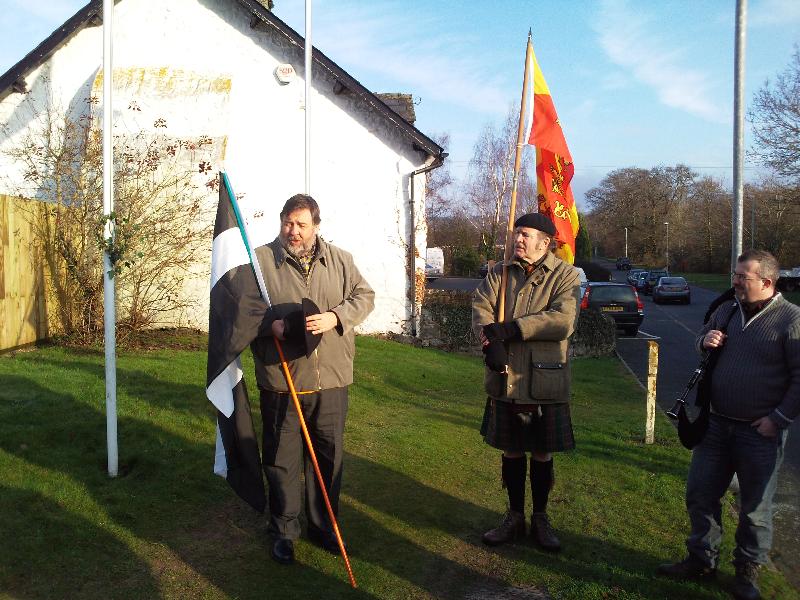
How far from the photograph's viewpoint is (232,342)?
14.1 feet

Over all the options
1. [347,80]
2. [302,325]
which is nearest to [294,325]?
[302,325]

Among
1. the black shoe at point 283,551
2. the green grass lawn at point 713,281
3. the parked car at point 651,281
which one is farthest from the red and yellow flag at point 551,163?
the parked car at point 651,281

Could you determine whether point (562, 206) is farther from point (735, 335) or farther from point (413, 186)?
point (413, 186)

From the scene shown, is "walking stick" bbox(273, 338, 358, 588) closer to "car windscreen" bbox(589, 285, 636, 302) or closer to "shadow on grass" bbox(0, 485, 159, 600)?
"shadow on grass" bbox(0, 485, 159, 600)

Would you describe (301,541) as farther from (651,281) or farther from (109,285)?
(651,281)

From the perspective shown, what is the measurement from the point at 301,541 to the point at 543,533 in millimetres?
1535

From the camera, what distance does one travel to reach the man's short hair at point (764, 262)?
4031mm

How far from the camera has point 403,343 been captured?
1555 centimetres

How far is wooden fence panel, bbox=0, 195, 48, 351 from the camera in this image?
9.60m

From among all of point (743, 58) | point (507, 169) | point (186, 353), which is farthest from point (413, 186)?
point (507, 169)

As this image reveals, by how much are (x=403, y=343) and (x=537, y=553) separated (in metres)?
11.1

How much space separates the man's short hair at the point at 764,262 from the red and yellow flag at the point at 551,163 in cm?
147

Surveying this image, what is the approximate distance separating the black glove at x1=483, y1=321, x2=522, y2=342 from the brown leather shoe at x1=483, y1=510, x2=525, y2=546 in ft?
3.93

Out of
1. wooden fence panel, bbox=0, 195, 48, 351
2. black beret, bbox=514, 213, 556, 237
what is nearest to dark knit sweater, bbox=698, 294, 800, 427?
black beret, bbox=514, 213, 556, 237
